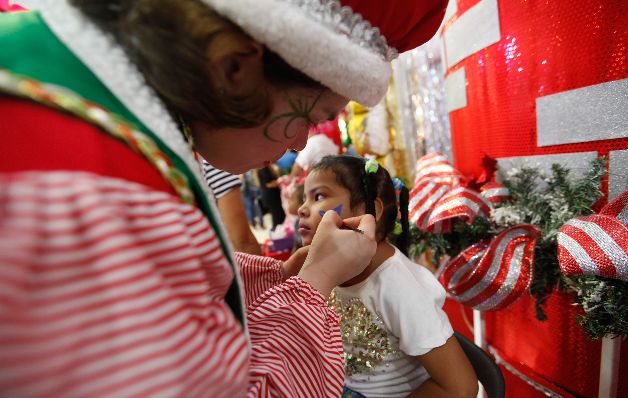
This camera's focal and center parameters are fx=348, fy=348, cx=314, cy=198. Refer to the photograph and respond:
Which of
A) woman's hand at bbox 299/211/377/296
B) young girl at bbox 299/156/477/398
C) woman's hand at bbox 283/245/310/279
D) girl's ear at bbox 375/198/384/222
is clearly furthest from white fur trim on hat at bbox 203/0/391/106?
girl's ear at bbox 375/198/384/222

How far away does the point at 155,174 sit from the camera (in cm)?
34

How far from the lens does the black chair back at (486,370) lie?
782 mm

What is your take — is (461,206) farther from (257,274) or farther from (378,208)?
(257,274)

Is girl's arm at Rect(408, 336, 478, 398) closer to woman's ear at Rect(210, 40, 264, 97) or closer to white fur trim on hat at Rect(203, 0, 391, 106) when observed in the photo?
white fur trim on hat at Rect(203, 0, 391, 106)

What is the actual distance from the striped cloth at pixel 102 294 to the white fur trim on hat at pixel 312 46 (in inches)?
8.3

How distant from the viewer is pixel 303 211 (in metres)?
1.14

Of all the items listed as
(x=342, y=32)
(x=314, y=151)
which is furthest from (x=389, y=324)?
(x=314, y=151)

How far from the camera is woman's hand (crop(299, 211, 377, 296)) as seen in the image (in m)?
0.59

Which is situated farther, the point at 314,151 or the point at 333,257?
the point at 314,151

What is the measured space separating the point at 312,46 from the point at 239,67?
0.10 metres

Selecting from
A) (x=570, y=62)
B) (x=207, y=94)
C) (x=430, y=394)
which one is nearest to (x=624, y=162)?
(x=570, y=62)

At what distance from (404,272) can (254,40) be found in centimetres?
71

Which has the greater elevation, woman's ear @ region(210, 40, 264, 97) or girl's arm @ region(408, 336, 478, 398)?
woman's ear @ region(210, 40, 264, 97)

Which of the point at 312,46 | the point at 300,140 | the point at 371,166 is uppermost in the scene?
the point at 312,46
